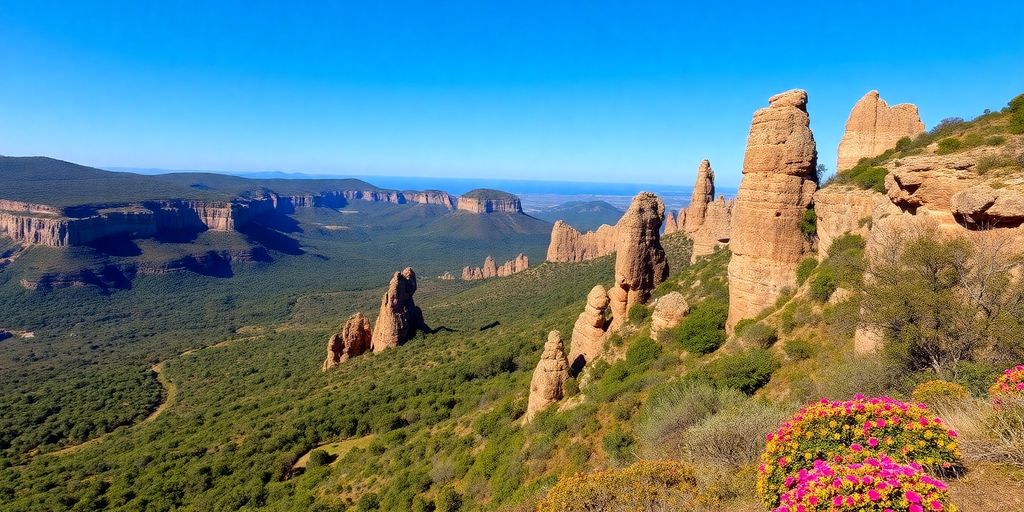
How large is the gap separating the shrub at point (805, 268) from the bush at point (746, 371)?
3840 mm

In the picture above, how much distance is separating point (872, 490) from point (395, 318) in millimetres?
46563

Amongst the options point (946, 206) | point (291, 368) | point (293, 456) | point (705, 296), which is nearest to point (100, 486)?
point (293, 456)

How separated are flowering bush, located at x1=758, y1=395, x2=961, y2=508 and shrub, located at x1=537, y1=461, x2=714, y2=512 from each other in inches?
60.9

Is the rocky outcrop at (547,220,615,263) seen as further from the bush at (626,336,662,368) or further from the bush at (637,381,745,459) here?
the bush at (637,381,745,459)

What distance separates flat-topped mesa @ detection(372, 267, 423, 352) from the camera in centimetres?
4866

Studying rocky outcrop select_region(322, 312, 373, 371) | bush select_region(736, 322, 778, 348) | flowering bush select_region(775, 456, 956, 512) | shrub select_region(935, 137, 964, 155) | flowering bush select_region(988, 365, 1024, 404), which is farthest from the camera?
rocky outcrop select_region(322, 312, 373, 371)

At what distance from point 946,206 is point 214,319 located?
99.0m

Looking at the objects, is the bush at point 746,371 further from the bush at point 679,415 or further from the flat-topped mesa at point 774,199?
the flat-topped mesa at point 774,199

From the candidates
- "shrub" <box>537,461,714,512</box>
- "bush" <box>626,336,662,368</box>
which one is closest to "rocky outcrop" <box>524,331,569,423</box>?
"bush" <box>626,336,662,368</box>

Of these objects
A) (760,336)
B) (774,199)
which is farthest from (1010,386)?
(774,199)

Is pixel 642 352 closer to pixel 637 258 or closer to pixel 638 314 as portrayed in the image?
pixel 638 314

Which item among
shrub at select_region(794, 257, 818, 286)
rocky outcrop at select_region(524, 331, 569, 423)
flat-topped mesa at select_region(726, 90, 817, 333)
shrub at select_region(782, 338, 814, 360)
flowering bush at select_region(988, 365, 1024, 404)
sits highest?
flat-topped mesa at select_region(726, 90, 817, 333)

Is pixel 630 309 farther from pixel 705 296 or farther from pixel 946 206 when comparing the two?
pixel 946 206

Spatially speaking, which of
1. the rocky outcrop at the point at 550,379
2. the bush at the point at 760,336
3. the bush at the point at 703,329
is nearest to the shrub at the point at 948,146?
the bush at the point at 760,336
